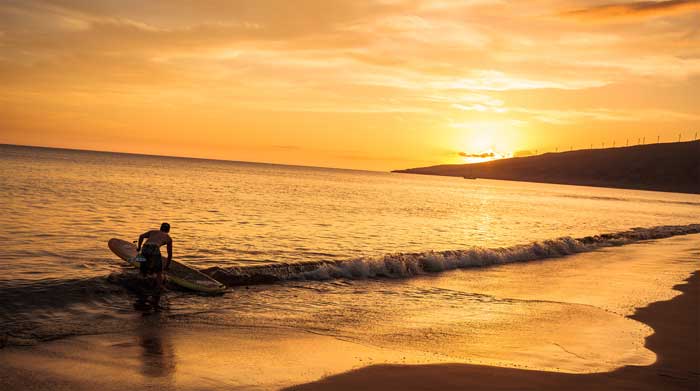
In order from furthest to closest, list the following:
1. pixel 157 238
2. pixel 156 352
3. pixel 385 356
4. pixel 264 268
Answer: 1. pixel 264 268
2. pixel 157 238
3. pixel 385 356
4. pixel 156 352

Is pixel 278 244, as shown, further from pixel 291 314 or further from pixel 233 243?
pixel 291 314

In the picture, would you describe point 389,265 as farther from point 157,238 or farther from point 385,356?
point 385,356

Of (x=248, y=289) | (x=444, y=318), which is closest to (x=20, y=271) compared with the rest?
(x=248, y=289)

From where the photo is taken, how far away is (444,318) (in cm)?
1374

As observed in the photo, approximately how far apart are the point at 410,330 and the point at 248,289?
6.39m

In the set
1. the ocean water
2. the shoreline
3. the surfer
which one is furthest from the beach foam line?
the shoreline

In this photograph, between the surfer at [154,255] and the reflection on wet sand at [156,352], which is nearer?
the reflection on wet sand at [156,352]

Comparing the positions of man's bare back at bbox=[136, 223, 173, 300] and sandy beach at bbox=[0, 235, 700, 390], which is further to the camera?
man's bare back at bbox=[136, 223, 173, 300]

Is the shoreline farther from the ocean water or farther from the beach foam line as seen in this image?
the beach foam line

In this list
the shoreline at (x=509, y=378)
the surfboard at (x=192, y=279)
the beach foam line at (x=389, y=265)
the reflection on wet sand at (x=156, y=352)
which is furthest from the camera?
the beach foam line at (x=389, y=265)

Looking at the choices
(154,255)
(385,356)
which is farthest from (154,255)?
(385,356)

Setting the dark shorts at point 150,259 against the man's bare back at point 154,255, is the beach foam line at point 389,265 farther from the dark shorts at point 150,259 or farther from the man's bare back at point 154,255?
the dark shorts at point 150,259

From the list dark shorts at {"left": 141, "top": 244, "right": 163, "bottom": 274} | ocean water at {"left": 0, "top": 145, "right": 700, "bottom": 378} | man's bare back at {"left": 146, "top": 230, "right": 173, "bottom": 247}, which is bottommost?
ocean water at {"left": 0, "top": 145, "right": 700, "bottom": 378}

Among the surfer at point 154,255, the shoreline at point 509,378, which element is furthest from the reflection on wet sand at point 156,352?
the surfer at point 154,255
